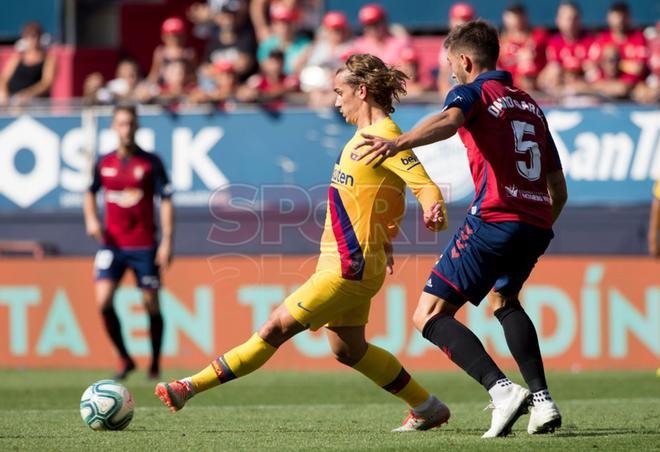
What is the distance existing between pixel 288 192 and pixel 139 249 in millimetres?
2554

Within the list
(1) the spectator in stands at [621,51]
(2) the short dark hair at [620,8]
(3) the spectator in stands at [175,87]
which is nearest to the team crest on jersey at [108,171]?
(3) the spectator in stands at [175,87]

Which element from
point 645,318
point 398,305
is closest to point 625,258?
point 645,318

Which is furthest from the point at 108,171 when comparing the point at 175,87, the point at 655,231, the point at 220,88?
the point at 655,231

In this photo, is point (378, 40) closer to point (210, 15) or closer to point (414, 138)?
point (210, 15)

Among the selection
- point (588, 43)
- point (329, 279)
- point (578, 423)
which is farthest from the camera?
point (588, 43)

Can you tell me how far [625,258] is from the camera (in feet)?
44.0

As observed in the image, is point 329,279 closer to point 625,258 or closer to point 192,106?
point 625,258

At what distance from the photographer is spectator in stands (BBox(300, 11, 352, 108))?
15.3m

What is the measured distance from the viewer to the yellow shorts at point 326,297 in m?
7.04

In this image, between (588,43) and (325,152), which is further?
(588,43)

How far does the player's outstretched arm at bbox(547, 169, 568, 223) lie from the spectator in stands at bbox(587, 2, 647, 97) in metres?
7.23

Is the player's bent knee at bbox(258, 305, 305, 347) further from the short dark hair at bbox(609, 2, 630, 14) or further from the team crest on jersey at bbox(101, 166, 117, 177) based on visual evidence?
the short dark hair at bbox(609, 2, 630, 14)

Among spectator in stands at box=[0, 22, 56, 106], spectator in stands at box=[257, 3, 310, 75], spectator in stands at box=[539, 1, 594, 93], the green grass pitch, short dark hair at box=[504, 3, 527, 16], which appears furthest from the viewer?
spectator in stands at box=[0, 22, 56, 106]

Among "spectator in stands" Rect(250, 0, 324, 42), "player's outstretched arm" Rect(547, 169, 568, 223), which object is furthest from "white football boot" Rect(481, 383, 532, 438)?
"spectator in stands" Rect(250, 0, 324, 42)
